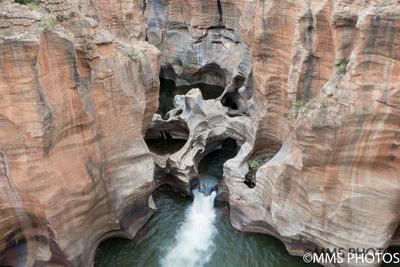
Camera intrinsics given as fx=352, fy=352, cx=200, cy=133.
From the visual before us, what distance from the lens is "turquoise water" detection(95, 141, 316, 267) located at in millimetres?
10812

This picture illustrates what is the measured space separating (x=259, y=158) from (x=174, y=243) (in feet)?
15.1

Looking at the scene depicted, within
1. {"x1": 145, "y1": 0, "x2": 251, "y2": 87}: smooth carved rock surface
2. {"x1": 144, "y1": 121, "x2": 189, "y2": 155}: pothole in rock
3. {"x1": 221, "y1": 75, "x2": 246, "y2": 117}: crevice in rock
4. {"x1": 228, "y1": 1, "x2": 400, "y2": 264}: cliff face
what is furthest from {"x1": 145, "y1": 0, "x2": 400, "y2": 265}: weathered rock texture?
{"x1": 145, "y1": 0, "x2": 251, "y2": 87}: smooth carved rock surface

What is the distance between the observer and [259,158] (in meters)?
13.6

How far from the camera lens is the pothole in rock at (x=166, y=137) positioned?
1655 cm

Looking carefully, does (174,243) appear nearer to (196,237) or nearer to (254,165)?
(196,237)

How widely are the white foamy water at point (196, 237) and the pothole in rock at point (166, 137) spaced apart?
3659 millimetres

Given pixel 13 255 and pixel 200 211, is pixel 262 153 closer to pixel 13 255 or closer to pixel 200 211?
pixel 200 211

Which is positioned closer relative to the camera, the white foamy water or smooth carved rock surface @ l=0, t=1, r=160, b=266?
smooth carved rock surface @ l=0, t=1, r=160, b=266

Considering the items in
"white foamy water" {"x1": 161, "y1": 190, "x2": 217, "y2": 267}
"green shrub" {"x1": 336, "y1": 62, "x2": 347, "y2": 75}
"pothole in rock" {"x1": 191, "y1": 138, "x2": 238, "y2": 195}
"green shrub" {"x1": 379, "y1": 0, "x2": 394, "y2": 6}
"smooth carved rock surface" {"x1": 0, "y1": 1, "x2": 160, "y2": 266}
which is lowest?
"white foamy water" {"x1": 161, "y1": 190, "x2": 217, "y2": 267}

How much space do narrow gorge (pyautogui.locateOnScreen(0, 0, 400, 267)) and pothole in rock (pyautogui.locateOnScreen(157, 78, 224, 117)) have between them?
7278 millimetres

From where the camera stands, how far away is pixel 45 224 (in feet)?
28.2

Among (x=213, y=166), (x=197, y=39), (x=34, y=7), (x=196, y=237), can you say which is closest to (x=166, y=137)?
(x=213, y=166)

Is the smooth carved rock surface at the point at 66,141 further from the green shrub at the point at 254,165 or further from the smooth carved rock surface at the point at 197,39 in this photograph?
the smooth carved rock surface at the point at 197,39

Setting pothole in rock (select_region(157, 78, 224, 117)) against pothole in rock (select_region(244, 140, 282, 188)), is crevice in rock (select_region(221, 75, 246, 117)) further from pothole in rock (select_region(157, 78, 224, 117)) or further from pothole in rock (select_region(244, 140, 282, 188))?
pothole in rock (select_region(244, 140, 282, 188))
